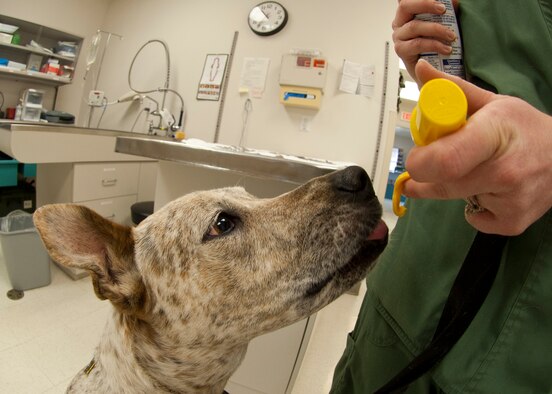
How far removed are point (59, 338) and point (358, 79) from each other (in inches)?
115

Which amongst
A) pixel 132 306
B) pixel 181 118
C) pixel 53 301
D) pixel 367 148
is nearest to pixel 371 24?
pixel 367 148

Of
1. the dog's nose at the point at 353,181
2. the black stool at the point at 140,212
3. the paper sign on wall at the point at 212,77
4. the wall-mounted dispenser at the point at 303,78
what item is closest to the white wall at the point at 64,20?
the paper sign on wall at the point at 212,77

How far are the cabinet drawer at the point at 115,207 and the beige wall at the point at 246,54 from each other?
1.09 metres

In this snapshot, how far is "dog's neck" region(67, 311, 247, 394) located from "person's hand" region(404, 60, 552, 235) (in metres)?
0.65

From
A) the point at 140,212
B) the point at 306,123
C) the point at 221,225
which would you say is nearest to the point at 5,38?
the point at 140,212

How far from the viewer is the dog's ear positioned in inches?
24.4

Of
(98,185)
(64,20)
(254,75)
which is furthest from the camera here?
(64,20)

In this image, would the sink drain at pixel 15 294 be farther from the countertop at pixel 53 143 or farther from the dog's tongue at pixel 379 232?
the dog's tongue at pixel 379 232

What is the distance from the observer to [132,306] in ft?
2.30

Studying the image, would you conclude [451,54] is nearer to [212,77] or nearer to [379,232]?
[379,232]

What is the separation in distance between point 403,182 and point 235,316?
0.47 metres

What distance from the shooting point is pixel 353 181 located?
2.15 feet

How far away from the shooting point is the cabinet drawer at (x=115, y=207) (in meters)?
2.46

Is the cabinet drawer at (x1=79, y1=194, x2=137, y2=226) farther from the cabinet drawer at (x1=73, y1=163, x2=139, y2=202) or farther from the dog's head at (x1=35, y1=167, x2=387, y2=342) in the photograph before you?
the dog's head at (x1=35, y1=167, x2=387, y2=342)
